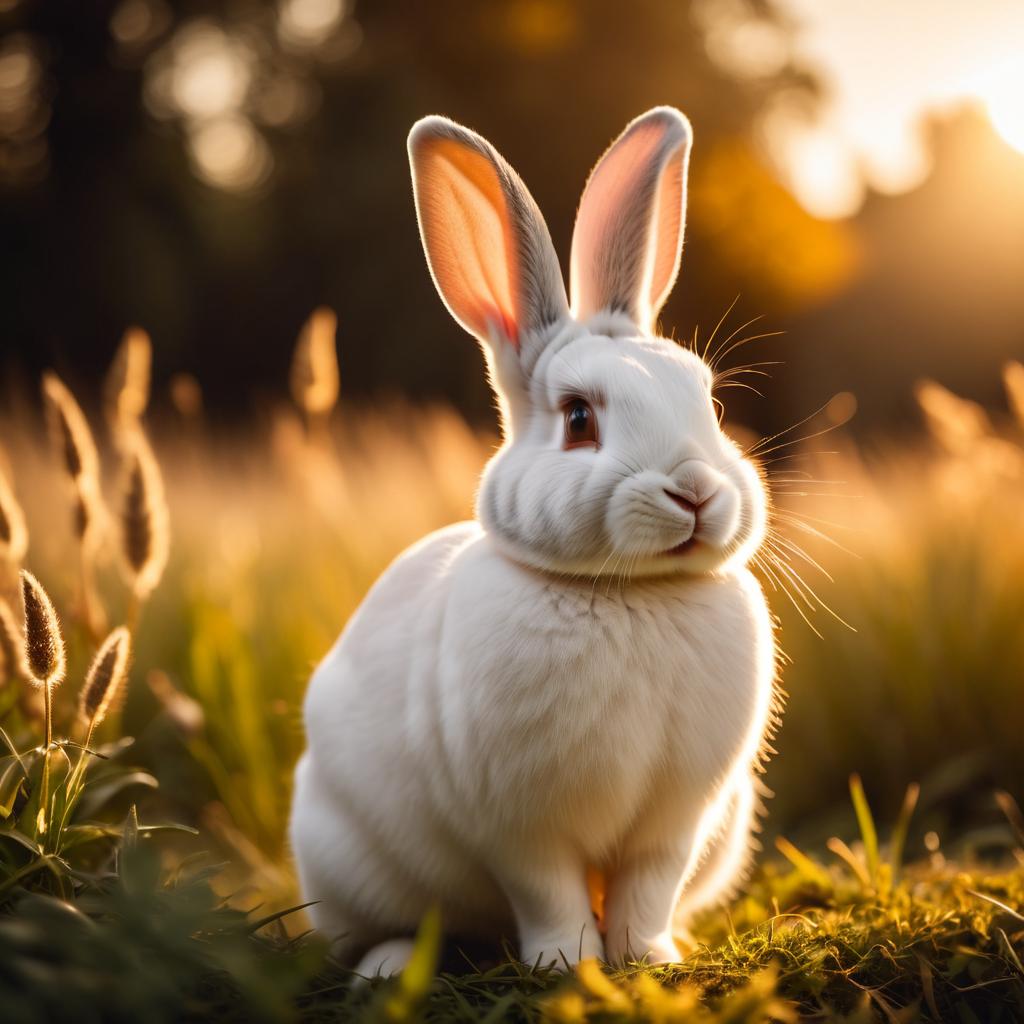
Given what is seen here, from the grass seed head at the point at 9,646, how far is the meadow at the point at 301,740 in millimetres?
21

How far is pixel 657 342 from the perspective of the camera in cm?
223

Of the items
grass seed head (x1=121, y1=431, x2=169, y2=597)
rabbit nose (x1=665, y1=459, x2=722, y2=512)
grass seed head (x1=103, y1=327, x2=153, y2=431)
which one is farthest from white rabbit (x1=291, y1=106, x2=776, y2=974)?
grass seed head (x1=103, y1=327, x2=153, y2=431)

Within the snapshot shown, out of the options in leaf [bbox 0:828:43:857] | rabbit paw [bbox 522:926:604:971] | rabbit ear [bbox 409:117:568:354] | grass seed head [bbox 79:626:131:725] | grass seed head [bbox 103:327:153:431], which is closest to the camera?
leaf [bbox 0:828:43:857]

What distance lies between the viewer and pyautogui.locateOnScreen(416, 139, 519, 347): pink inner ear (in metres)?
2.31

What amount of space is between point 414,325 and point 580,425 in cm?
1615

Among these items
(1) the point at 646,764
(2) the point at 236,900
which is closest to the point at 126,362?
(2) the point at 236,900

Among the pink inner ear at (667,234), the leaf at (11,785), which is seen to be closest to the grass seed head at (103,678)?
the leaf at (11,785)

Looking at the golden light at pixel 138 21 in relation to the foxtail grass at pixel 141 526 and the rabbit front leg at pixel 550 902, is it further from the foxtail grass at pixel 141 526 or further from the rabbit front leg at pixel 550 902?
the rabbit front leg at pixel 550 902

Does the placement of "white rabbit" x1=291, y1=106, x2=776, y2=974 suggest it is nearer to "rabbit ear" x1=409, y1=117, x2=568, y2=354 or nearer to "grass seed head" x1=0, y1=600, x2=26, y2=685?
"rabbit ear" x1=409, y1=117, x2=568, y2=354

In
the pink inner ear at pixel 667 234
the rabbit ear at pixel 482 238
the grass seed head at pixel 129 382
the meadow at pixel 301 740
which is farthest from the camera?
the grass seed head at pixel 129 382

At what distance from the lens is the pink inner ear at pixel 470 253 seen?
231 cm

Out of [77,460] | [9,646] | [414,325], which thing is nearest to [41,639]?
[9,646]

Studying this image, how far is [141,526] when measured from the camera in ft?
8.13

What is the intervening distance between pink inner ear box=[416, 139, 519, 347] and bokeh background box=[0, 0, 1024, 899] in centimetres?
140
